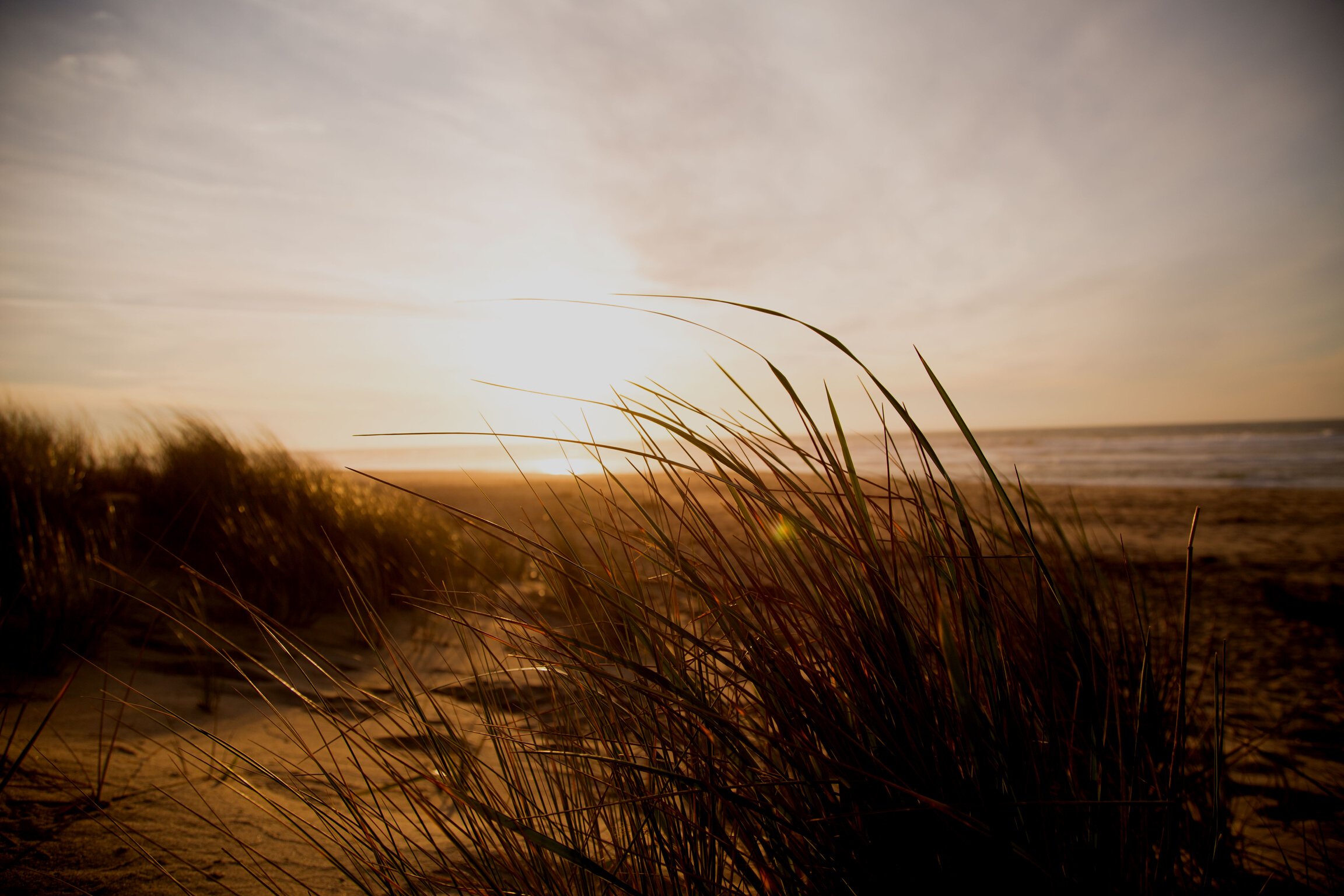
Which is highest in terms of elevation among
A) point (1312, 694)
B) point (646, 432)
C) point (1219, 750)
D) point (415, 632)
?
point (646, 432)

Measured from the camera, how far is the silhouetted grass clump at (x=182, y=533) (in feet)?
7.79

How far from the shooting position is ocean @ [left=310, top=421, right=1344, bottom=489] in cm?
1630

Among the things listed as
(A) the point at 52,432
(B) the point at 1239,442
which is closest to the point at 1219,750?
(A) the point at 52,432

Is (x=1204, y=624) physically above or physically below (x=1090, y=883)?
below

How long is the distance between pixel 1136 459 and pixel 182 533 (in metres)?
30.7

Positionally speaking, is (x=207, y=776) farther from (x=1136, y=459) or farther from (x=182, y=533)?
(x=1136, y=459)

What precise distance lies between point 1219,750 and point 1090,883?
1.02 ft

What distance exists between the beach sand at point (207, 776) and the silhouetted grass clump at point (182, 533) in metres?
0.25

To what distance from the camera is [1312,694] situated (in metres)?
3.14

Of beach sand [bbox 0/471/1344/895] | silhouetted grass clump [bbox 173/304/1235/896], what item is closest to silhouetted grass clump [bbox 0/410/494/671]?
beach sand [bbox 0/471/1344/895]

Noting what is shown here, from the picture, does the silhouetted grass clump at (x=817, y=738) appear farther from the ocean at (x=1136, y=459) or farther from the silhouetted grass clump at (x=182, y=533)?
the silhouetted grass clump at (x=182, y=533)

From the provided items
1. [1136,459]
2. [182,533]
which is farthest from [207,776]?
[1136,459]

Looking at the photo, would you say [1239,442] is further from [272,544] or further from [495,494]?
[272,544]

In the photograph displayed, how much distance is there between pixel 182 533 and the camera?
158 inches
